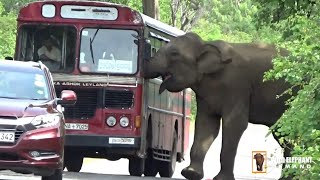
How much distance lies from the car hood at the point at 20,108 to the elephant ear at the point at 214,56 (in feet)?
16.1

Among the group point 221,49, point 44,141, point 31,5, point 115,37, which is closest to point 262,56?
point 221,49

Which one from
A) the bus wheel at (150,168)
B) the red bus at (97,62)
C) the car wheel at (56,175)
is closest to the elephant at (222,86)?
the red bus at (97,62)

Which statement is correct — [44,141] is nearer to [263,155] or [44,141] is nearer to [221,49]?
[221,49]

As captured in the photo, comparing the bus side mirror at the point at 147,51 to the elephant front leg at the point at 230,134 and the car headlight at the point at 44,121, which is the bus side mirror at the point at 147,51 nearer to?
the elephant front leg at the point at 230,134

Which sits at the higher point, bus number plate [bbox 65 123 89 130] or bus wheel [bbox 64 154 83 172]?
bus number plate [bbox 65 123 89 130]

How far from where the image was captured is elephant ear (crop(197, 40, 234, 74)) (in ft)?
68.9

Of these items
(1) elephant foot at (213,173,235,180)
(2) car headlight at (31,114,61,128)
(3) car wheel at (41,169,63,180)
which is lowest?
(1) elephant foot at (213,173,235,180)

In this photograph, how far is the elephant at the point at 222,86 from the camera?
20.7m

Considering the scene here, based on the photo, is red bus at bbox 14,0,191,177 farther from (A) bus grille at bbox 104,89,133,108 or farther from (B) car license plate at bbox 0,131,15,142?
(B) car license plate at bbox 0,131,15,142

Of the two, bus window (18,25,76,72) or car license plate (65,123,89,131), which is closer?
car license plate (65,123,89,131)

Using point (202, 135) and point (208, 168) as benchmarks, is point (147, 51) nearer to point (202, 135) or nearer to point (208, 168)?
point (202, 135)

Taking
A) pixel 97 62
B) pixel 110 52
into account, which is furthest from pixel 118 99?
pixel 110 52

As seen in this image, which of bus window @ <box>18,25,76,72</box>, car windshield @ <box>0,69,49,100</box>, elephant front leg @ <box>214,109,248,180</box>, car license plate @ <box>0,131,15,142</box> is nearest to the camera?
car license plate @ <box>0,131,15,142</box>

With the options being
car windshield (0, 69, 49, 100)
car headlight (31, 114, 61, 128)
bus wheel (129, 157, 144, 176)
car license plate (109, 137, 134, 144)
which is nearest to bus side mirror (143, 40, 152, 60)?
car license plate (109, 137, 134, 144)
